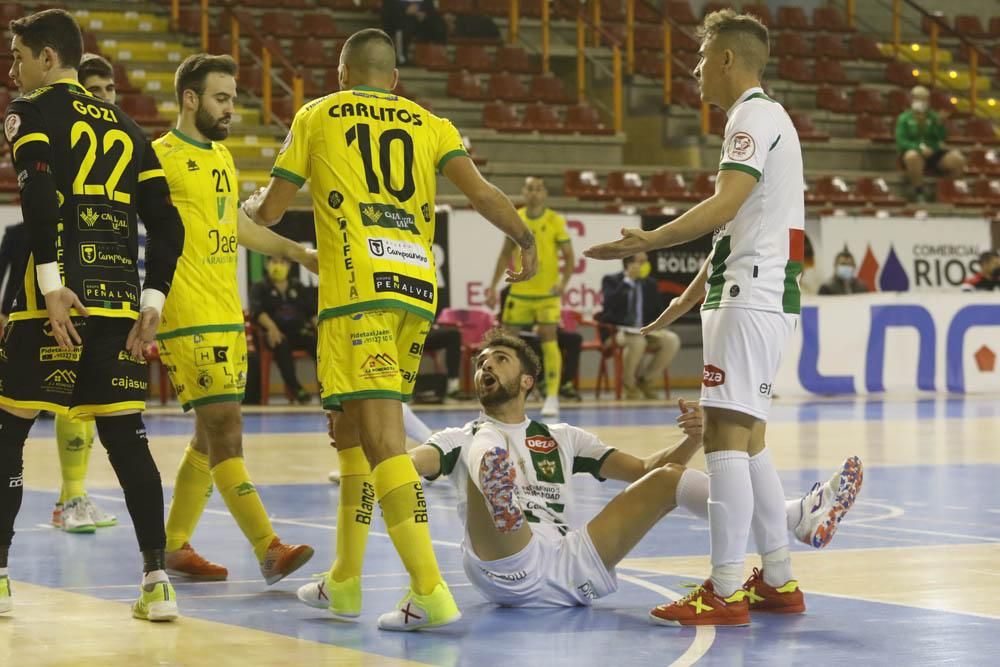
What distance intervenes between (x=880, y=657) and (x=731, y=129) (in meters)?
1.80

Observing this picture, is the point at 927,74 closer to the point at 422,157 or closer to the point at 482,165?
the point at 482,165

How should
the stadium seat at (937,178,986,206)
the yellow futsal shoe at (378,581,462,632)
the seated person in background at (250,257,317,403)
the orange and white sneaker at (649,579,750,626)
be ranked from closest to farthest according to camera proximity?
the yellow futsal shoe at (378,581,462,632)
the orange and white sneaker at (649,579,750,626)
the seated person in background at (250,257,317,403)
the stadium seat at (937,178,986,206)

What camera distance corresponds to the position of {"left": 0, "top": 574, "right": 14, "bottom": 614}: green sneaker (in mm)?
5282

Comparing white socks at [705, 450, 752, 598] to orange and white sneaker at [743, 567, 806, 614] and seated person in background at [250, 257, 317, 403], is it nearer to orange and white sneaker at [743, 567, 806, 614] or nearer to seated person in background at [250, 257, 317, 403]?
orange and white sneaker at [743, 567, 806, 614]

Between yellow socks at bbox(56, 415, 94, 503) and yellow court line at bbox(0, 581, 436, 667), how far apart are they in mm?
2436

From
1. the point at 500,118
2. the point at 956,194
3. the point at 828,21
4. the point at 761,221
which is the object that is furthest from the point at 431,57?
the point at 761,221

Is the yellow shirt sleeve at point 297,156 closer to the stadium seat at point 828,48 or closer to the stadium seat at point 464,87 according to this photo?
the stadium seat at point 464,87

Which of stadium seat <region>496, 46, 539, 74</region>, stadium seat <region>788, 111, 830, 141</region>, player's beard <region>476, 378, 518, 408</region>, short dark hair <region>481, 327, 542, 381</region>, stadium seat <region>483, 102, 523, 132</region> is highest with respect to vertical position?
stadium seat <region>496, 46, 539, 74</region>

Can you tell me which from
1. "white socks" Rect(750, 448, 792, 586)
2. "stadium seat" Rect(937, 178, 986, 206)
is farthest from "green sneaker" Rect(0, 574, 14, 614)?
"stadium seat" Rect(937, 178, 986, 206)

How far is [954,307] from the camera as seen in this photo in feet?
63.9

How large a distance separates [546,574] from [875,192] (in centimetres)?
1925

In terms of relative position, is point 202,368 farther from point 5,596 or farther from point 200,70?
point 5,596

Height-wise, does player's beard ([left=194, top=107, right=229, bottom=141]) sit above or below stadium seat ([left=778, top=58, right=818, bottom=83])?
below

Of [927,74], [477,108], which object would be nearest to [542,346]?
[477,108]
